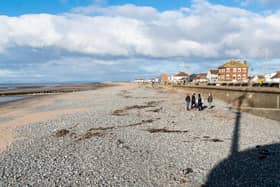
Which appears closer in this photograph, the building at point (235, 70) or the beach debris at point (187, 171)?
the beach debris at point (187, 171)

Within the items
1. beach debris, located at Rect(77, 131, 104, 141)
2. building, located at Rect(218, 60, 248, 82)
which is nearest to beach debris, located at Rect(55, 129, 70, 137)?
beach debris, located at Rect(77, 131, 104, 141)

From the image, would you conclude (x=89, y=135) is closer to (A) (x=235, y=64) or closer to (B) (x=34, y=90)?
(B) (x=34, y=90)

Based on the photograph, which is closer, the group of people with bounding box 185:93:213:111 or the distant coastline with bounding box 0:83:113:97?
the group of people with bounding box 185:93:213:111

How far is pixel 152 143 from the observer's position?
38.4 ft

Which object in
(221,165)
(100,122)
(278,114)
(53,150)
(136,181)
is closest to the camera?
(136,181)

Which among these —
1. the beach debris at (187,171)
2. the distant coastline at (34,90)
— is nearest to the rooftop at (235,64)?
the distant coastline at (34,90)

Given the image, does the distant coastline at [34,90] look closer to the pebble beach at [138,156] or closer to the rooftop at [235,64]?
the pebble beach at [138,156]

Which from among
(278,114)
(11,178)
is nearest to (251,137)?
(11,178)

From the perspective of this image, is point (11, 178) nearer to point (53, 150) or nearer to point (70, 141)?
point (53, 150)

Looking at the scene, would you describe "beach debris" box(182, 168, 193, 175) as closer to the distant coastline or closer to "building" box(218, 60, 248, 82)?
the distant coastline

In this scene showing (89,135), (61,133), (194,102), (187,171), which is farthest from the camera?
(194,102)

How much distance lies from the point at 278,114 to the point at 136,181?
22870mm

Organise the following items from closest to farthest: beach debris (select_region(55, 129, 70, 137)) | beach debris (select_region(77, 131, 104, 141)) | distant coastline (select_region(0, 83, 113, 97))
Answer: beach debris (select_region(77, 131, 104, 141)), beach debris (select_region(55, 129, 70, 137)), distant coastline (select_region(0, 83, 113, 97))

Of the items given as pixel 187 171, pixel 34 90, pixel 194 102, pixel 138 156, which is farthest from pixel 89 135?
pixel 34 90
